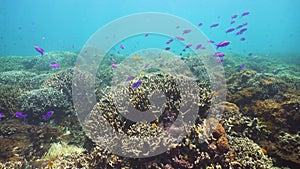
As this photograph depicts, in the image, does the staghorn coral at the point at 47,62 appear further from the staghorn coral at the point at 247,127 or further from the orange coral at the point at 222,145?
the orange coral at the point at 222,145

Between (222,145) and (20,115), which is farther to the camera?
(20,115)

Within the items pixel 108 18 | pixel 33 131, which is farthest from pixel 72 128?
pixel 108 18

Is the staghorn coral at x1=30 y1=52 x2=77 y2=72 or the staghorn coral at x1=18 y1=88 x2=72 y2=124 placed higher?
the staghorn coral at x1=30 y1=52 x2=77 y2=72

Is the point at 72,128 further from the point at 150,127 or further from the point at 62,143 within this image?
the point at 150,127

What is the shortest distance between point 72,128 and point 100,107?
2.28 m

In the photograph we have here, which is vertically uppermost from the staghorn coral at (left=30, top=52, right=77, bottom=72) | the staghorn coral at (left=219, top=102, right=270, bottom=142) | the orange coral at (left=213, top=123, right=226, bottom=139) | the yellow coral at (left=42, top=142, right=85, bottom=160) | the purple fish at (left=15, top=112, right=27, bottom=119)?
the staghorn coral at (left=30, top=52, right=77, bottom=72)

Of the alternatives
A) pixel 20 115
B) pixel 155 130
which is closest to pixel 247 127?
pixel 155 130

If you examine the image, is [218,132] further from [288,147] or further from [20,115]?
[20,115]

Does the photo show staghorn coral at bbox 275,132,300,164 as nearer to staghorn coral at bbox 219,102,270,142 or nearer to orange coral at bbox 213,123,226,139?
staghorn coral at bbox 219,102,270,142

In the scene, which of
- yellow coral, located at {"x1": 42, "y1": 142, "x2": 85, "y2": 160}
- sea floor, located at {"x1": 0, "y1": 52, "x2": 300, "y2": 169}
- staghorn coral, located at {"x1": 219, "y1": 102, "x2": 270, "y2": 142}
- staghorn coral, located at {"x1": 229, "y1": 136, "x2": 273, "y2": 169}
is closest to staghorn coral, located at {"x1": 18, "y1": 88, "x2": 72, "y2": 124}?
sea floor, located at {"x1": 0, "y1": 52, "x2": 300, "y2": 169}

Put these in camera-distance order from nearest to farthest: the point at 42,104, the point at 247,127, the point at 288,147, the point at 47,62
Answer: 1. the point at 288,147
2. the point at 247,127
3. the point at 42,104
4. the point at 47,62

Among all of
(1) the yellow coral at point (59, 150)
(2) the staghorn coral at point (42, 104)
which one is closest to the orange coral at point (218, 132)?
(1) the yellow coral at point (59, 150)

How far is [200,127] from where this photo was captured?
3854mm

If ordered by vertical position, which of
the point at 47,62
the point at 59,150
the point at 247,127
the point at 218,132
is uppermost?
the point at 47,62
